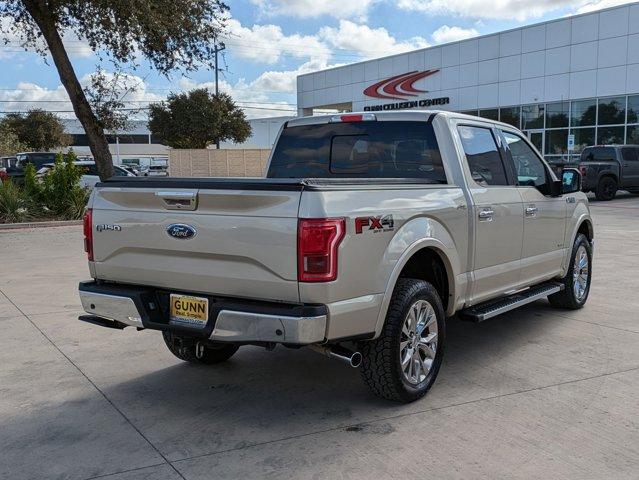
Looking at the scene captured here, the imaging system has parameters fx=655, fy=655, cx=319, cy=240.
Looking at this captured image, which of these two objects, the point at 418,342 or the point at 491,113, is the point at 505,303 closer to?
the point at 418,342

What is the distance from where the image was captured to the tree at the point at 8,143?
181 ft

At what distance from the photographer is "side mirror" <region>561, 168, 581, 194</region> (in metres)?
6.37

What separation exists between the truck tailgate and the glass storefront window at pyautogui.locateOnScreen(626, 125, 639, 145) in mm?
28421

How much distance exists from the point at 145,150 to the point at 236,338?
10304cm

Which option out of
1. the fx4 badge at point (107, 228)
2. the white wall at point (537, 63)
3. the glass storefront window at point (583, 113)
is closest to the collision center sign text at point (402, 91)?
the white wall at point (537, 63)

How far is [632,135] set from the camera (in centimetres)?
2848

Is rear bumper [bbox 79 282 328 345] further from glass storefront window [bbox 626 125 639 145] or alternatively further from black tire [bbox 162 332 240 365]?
glass storefront window [bbox 626 125 639 145]

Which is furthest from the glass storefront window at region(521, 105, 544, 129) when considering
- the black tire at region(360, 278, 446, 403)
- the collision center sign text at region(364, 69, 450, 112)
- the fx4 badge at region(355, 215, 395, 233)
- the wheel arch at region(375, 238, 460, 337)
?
the fx4 badge at region(355, 215, 395, 233)

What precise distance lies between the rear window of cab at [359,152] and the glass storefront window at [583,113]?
1072 inches

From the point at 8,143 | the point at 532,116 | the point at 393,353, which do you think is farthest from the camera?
the point at 8,143

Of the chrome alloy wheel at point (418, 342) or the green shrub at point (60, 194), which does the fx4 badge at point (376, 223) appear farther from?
the green shrub at point (60, 194)

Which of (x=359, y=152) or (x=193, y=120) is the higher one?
(x=193, y=120)

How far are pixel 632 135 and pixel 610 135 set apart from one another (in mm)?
975

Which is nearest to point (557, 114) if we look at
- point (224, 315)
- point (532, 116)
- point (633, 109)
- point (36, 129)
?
point (532, 116)
